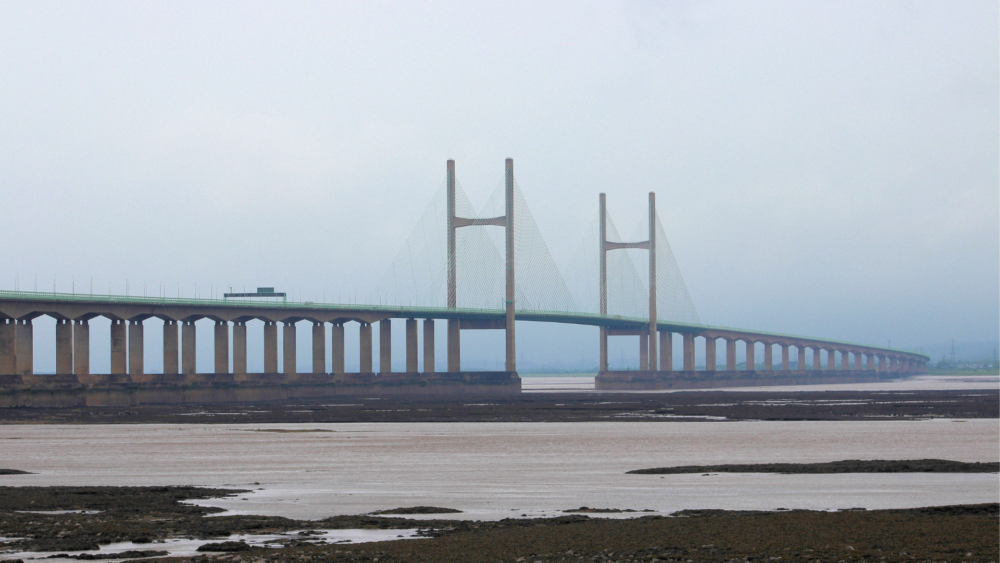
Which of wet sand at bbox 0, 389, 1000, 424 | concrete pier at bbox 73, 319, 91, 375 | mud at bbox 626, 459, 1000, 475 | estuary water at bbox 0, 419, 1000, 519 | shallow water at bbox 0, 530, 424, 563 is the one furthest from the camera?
concrete pier at bbox 73, 319, 91, 375

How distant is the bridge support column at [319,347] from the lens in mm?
91000

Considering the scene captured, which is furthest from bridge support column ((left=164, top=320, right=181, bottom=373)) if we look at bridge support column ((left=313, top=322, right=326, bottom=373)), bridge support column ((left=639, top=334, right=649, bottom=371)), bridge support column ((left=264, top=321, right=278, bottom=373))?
bridge support column ((left=639, top=334, right=649, bottom=371))

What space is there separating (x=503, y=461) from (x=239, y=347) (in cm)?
6088

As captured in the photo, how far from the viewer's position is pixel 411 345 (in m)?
93.9

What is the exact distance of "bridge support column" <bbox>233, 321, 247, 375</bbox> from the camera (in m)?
83.8

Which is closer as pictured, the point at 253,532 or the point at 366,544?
the point at 366,544

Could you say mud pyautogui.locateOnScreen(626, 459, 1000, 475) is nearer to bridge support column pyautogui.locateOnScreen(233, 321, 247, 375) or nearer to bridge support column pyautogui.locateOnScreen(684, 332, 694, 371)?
bridge support column pyautogui.locateOnScreen(233, 321, 247, 375)

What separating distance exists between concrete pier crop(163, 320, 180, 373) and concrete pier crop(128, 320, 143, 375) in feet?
9.07

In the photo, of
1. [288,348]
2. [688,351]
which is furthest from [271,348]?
[688,351]

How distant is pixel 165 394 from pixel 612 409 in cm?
2765

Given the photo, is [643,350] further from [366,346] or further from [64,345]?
[64,345]

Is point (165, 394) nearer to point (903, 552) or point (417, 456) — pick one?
point (417, 456)

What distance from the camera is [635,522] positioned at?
639 inches

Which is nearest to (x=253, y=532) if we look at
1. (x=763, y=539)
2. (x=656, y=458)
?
(x=763, y=539)
